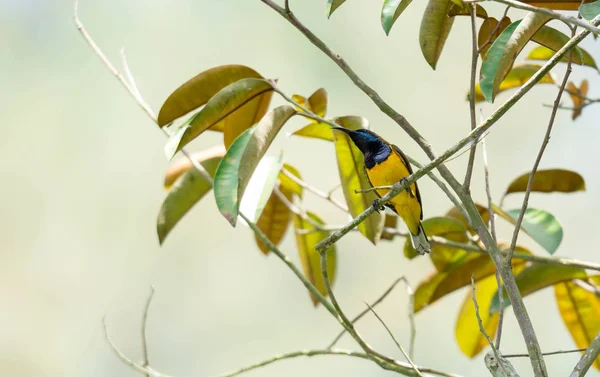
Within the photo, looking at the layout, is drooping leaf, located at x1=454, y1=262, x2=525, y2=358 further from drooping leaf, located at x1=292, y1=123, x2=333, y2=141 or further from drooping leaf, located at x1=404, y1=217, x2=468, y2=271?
drooping leaf, located at x1=292, y1=123, x2=333, y2=141

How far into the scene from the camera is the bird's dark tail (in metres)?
1.95

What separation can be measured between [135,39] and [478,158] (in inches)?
108

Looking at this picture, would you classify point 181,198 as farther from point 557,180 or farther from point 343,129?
point 557,180

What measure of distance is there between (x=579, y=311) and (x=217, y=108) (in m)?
1.38

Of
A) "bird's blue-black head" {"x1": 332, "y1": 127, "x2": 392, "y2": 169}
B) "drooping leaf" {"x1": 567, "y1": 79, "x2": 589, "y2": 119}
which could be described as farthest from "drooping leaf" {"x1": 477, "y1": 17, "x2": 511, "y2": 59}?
"drooping leaf" {"x1": 567, "y1": 79, "x2": 589, "y2": 119}

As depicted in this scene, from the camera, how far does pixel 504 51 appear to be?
1.37 meters

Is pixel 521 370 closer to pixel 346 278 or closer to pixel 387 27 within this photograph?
pixel 346 278

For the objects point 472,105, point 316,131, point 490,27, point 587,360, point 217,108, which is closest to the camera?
point 587,360

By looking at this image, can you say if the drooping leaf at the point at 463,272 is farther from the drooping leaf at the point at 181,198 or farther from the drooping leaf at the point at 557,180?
the drooping leaf at the point at 181,198

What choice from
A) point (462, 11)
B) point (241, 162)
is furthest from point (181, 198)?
point (462, 11)

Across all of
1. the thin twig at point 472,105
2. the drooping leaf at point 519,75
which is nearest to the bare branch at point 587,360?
the thin twig at point 472,105

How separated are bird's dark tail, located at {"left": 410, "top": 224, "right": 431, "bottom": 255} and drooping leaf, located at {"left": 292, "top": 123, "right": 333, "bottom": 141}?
375mm

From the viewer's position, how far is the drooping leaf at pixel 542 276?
1910 millimetres

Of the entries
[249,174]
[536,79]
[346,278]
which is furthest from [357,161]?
[346,278]
